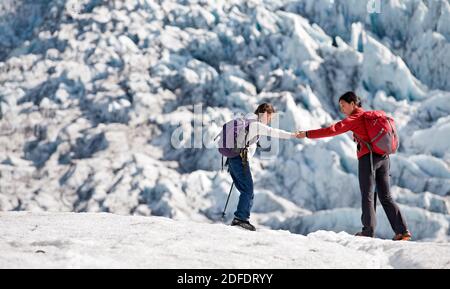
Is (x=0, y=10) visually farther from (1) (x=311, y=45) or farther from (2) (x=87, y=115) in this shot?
(1) (x=311, y=45)

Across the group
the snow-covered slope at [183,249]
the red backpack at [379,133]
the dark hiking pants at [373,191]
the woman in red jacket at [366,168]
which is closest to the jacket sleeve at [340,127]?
the woman in red jacket at [366,168]

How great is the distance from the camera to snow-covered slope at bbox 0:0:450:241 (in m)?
13.0

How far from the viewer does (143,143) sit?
15086 millimetres

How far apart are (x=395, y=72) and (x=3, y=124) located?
11.0 metres

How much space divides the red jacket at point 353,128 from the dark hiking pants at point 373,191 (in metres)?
0.08

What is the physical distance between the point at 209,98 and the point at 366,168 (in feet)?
38.6

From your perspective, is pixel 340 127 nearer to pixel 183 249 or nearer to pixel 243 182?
pixel 243 182

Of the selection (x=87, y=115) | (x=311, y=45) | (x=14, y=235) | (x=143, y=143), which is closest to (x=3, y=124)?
(x=87, y=115)

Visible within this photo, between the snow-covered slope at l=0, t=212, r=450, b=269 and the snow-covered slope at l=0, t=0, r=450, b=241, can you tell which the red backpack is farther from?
the snow-covered slope at l=0, t=0, r=450, b=241

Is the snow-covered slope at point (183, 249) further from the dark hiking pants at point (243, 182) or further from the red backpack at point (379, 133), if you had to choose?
the red backpack at point (379, 133)

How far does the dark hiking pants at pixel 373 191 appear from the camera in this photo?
13.3ft

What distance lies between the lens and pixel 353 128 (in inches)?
158

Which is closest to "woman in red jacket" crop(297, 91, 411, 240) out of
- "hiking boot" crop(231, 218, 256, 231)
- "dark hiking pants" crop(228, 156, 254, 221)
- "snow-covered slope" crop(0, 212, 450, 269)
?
"snow-covered slope" crop(0, 212, 450, 269)

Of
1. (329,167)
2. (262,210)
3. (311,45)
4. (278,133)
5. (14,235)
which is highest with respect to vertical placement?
(311,45)
